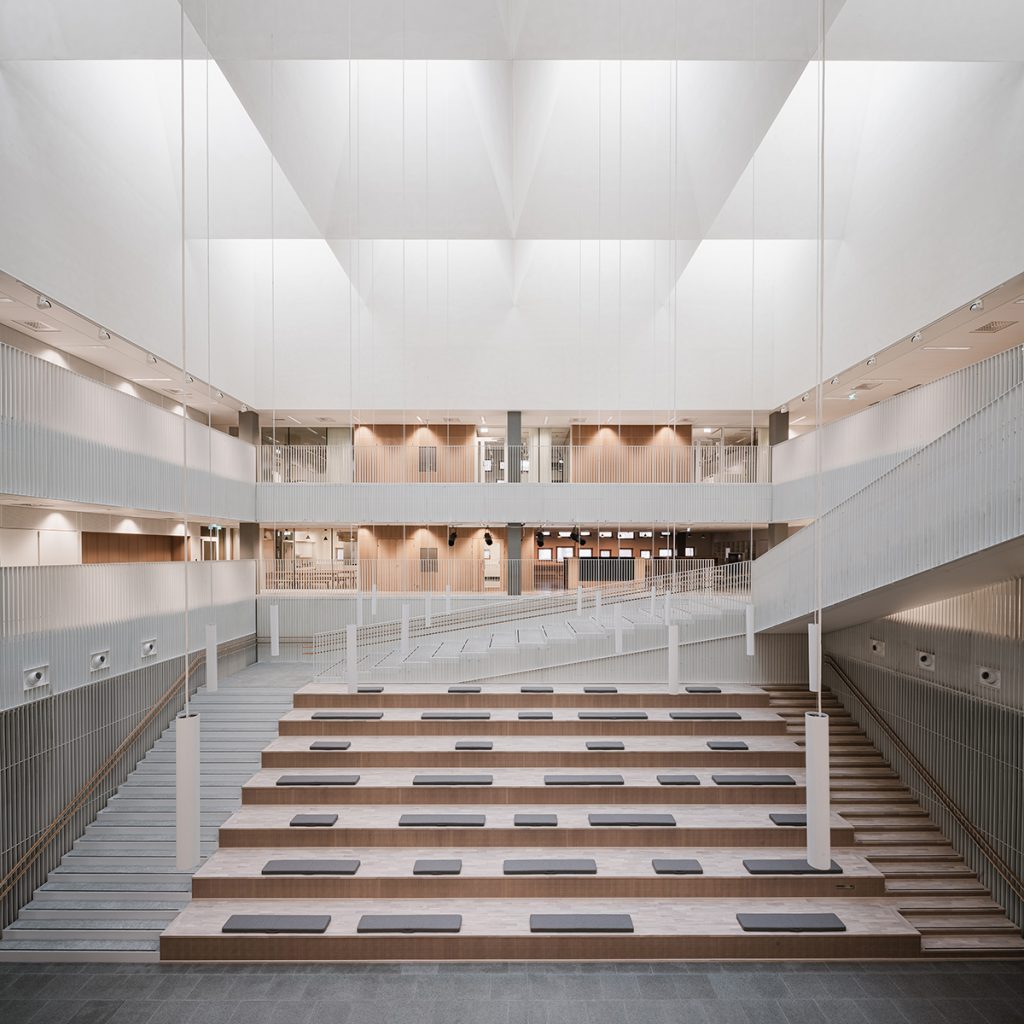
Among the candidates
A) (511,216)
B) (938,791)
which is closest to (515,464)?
(511,216)

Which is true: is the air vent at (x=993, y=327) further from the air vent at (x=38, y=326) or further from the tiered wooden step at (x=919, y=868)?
the air vent at (x=38, y=326)

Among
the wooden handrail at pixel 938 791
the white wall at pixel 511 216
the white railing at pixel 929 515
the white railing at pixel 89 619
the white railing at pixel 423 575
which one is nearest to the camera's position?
the white railing at pixel 929 515

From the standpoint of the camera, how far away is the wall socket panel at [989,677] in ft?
33.3

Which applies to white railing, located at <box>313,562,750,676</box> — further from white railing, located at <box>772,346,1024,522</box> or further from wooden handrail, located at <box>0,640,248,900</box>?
white railing, located at <box>772,346,1024,522</box>

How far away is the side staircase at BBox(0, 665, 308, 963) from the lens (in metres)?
8.75

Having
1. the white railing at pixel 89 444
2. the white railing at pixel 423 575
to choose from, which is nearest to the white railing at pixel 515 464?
the white railing at pixel 423 575

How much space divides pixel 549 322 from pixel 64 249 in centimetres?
1066

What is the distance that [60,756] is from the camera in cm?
1039

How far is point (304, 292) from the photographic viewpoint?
1800 cm

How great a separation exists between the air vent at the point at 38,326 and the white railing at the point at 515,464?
7.00 metres

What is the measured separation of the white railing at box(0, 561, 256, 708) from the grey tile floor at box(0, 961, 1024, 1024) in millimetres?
3394

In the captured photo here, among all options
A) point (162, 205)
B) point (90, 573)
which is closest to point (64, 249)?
point (162, 205)

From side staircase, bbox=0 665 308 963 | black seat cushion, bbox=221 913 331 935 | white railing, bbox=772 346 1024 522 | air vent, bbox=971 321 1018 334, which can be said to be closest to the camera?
black seat cushion, bbox=221 913 331 935

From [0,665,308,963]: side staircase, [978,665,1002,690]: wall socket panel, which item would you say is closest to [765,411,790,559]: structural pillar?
[978,665,1002,690]: wall socket panel
